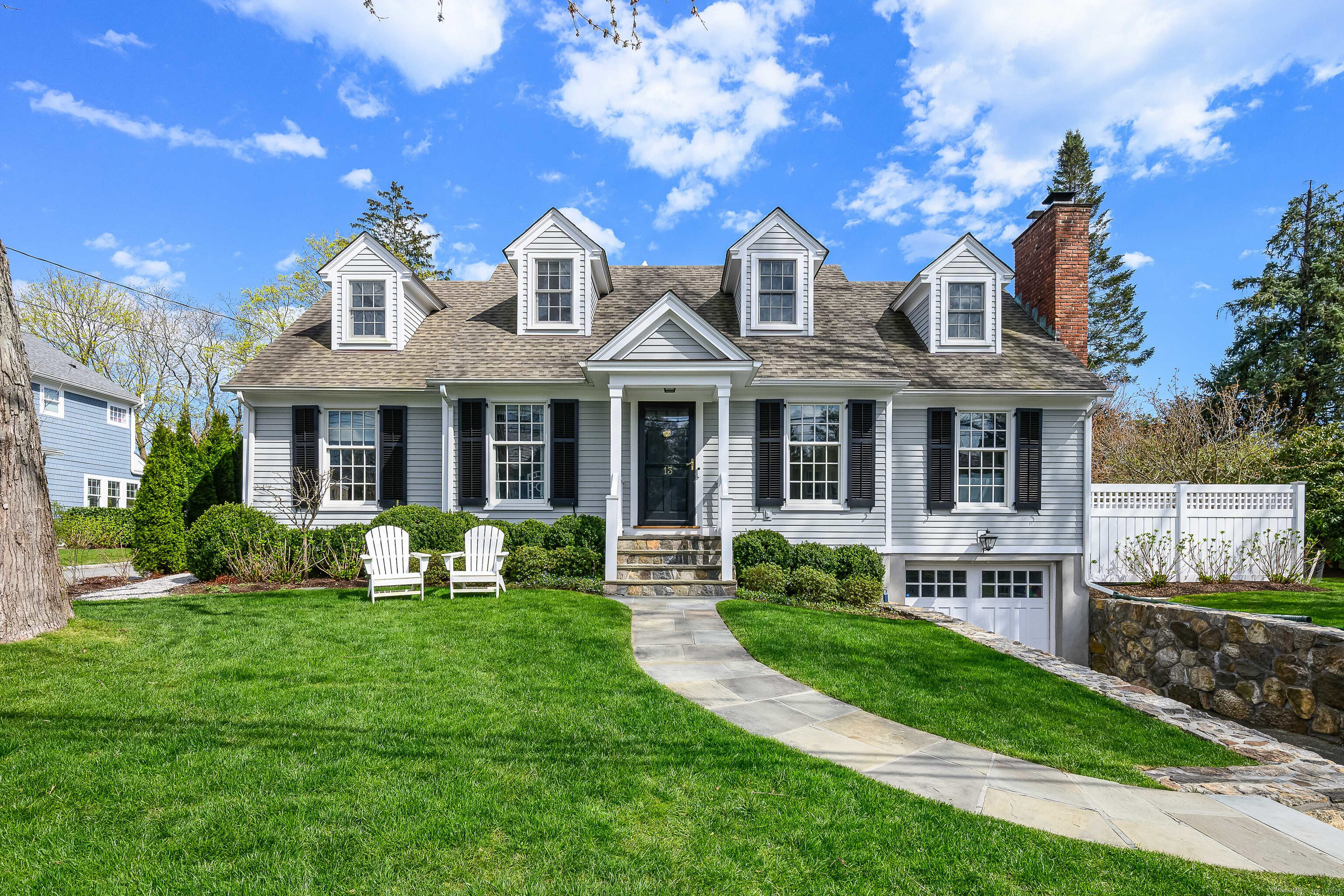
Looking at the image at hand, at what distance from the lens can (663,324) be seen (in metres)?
10.0

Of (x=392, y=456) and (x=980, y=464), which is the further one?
(x=980, y=464)

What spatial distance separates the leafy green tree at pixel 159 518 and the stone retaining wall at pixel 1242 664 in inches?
639

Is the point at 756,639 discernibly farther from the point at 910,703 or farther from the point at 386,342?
the point at 386,342

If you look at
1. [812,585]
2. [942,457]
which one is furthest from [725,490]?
[942,457]

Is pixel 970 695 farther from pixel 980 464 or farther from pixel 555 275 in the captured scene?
pixel 555 275

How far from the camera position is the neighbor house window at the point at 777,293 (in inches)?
464

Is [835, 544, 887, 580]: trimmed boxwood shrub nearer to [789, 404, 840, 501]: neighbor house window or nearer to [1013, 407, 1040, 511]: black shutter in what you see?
[789, 404, 840, 501]: neighbor house window

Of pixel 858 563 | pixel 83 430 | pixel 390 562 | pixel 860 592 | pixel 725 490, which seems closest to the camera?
pixel 390 562

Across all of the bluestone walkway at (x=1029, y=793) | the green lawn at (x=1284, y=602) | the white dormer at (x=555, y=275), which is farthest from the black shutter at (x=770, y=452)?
the green lawn at (x=1284, y=602)

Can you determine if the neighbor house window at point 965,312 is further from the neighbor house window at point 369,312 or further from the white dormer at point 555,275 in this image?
the neighbor house window at point 369,312

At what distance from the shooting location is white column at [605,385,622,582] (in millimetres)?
9648

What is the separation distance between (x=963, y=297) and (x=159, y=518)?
643 inches

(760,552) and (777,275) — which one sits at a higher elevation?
(777,275)

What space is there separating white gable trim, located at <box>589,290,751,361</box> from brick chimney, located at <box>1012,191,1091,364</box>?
730 cm
